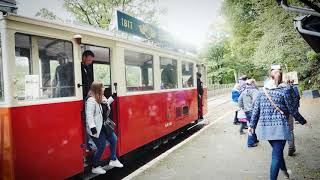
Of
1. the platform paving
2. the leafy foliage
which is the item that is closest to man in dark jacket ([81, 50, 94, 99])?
the platform paving

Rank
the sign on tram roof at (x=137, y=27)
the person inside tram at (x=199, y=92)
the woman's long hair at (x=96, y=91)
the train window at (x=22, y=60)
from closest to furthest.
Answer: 1. the train window at (x=22, y=60)
2. the woman's long hair at (x=96, y=91)
3. the sign on tram roof at (x=137, y=27)
4. the person inside tram at (x=199, y=92)

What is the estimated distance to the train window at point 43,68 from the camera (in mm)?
4949

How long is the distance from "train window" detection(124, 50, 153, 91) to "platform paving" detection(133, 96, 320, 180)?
5.90 ft

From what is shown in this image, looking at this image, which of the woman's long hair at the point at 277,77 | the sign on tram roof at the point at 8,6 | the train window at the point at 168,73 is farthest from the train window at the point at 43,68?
the train window at the point at 168,73

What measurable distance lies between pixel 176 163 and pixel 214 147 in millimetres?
1920

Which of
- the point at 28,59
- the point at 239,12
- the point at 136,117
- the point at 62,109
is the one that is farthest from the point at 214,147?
the point at 239,12

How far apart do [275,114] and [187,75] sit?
22.4 ft

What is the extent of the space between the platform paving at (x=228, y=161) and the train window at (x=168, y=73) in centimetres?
177

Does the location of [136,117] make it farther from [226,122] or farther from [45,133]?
[226,122]

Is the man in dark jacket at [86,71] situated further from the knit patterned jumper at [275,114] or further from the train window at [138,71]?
the knit patterned jumper at [275,114]

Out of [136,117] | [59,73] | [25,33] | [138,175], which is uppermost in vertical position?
[25,33]

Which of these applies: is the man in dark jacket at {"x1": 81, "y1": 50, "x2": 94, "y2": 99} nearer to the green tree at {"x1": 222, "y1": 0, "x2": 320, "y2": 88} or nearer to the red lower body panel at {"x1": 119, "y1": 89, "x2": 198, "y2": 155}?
the red lower body panel at {"x1": 119, "y1": 89, "x2": 198, "y2": 155}

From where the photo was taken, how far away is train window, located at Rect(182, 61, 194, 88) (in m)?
11.7

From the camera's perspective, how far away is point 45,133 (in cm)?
505
